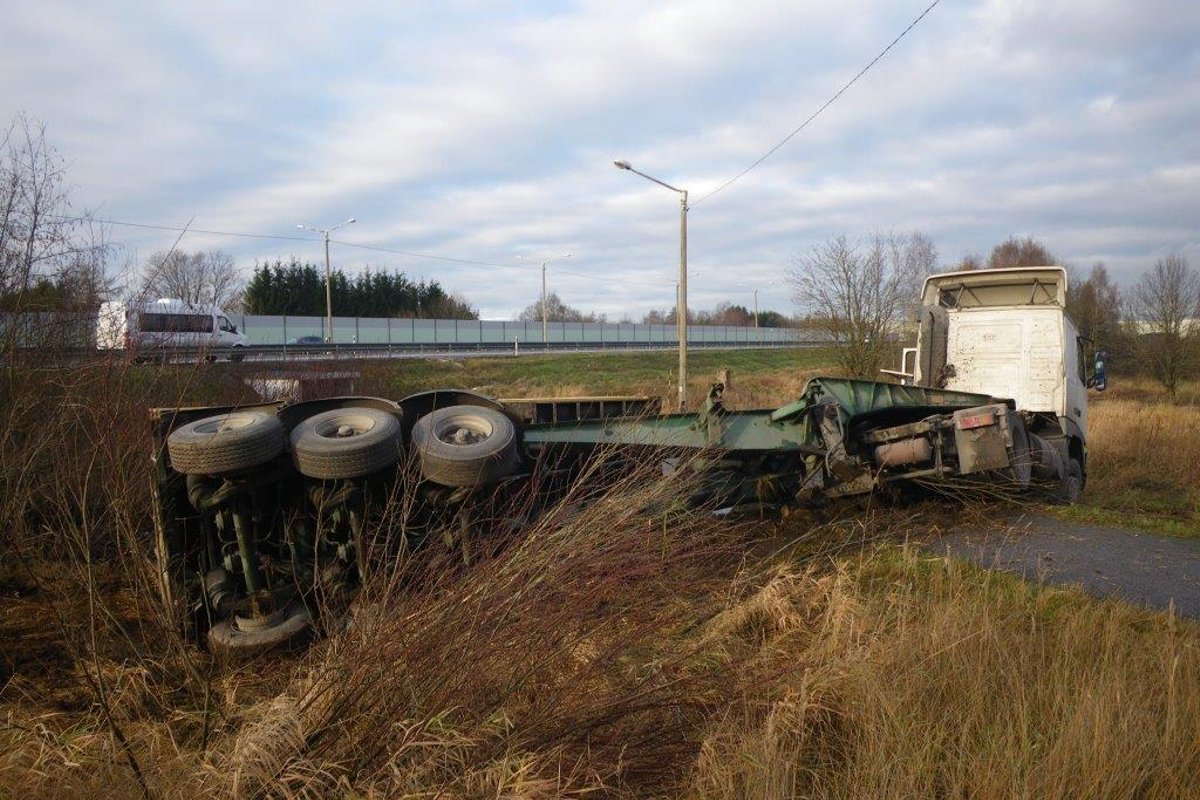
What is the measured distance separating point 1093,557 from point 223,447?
6860mm

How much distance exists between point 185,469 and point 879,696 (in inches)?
157

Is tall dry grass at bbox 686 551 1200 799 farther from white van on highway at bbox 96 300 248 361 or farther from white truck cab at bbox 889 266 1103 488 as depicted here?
white truck cab at bbox 889 266 1103 488

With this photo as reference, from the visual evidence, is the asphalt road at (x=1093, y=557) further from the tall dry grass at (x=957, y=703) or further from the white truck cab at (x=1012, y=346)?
the white truck cab at (x=1012, y=346)

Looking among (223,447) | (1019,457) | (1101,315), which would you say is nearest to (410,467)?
(223,447)

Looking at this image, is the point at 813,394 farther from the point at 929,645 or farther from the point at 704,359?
the point at 704,359

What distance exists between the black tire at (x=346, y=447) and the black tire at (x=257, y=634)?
0.85 meters

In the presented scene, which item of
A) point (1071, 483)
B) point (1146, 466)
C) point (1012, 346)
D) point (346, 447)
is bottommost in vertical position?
point (1146, 466)

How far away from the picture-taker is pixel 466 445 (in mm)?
5891

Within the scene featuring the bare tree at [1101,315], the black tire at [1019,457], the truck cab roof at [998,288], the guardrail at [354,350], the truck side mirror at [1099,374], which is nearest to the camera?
the black tire at [1019,457]

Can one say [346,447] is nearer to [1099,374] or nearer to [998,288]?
[998,288]

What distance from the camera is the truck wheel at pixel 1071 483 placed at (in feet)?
37.1

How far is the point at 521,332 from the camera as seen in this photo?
6875 cm

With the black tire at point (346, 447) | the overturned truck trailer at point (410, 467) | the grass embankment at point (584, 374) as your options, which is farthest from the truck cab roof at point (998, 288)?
the grass embankment at point (584, 374)

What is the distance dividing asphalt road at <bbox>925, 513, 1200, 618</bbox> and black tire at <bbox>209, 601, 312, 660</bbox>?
416cm
